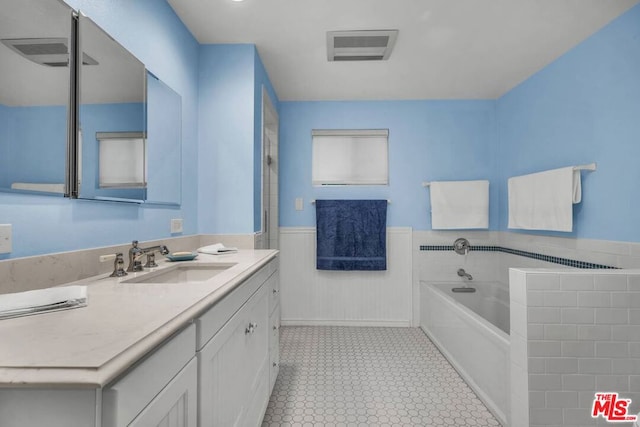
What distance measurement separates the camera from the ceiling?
5.98ft

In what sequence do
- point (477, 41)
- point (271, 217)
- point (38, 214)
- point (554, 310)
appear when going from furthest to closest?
point (271, 217)
point (477, 41)
point (554, 310)
point (38, 214)

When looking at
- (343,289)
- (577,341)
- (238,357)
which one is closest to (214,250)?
(238,357)

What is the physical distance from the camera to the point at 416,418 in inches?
68.8

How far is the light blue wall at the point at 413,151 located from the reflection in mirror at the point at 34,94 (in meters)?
2.25

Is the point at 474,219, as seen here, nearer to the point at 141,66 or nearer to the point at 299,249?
the point at 299,249

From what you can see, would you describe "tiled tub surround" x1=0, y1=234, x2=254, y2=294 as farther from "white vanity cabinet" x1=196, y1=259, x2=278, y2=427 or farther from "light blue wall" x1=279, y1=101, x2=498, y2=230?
"light blue wall" x1=279, y1=101, x2=498, y2=230

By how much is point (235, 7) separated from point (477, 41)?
5.28ft

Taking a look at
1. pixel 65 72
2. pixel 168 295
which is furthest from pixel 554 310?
pixel 65 72

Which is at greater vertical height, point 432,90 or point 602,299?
point 432,90

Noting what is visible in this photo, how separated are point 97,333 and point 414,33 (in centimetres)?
229

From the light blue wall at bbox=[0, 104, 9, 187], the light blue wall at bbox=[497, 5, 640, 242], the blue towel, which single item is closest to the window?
the blue towel

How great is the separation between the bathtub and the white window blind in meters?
2.06

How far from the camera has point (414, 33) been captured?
6.81 ft

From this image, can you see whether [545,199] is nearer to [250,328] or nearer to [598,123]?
[598,123]
